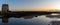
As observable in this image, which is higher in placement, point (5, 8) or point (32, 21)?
point (5, 8)

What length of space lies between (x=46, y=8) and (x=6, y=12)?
0.35 meters

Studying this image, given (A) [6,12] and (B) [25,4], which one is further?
(B) [25,4]

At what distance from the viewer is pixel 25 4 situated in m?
0.95

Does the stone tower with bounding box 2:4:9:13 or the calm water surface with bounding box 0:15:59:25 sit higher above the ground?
the stone tower with bounding box 2:4:9:13

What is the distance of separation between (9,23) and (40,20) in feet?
0.91

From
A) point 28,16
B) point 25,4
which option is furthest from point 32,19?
point 25,4

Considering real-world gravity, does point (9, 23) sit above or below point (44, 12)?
below

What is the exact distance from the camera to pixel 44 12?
87 cm

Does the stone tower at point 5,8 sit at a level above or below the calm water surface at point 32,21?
above

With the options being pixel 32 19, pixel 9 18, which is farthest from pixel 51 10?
pixel 9 18

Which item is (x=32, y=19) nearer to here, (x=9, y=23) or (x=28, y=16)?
(x=28, y=16)

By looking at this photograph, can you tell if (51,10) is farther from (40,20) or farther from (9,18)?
(9,18)

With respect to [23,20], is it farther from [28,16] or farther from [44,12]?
[44,12]

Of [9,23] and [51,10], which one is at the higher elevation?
[51,10]
